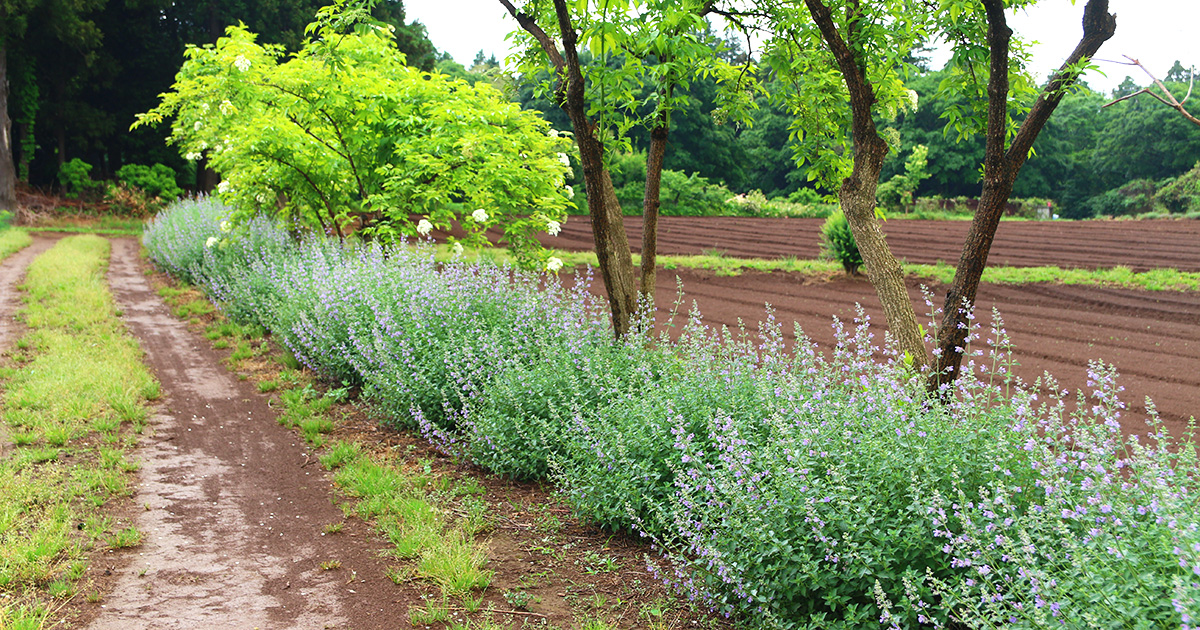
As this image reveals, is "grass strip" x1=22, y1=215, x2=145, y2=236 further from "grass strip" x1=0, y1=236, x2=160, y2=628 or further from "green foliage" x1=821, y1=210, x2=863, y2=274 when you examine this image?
"green foliage" x1=821, y1=210, x2=863, y2=274

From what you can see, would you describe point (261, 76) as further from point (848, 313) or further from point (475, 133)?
point (848, 313)

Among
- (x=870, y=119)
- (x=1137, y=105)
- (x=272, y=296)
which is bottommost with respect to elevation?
(x=272, y=296)

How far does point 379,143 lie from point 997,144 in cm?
659

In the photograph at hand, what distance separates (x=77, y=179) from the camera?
29.8 metres

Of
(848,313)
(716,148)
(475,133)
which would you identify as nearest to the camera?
(475,133)

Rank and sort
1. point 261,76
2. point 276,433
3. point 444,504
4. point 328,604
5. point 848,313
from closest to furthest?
1. point 328,604
2. point 444,504
3. point 276,433
4. point 261,76
5. point 848,313

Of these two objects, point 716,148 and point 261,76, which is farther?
point 716,148

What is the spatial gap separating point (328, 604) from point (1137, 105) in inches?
2716

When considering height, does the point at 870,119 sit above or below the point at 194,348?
above

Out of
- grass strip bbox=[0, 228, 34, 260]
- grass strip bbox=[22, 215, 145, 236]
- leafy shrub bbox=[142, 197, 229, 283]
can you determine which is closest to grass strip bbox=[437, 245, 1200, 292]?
leafy shrub bbox=[142, 197, 229, 283]

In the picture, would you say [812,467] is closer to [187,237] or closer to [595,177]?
[595,177]

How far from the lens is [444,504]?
436cm

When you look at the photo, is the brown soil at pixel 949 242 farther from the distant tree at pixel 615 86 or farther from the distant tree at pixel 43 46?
the distant tree at pixel 43 46

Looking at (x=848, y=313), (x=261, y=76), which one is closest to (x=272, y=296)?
(x=261, y=76)
